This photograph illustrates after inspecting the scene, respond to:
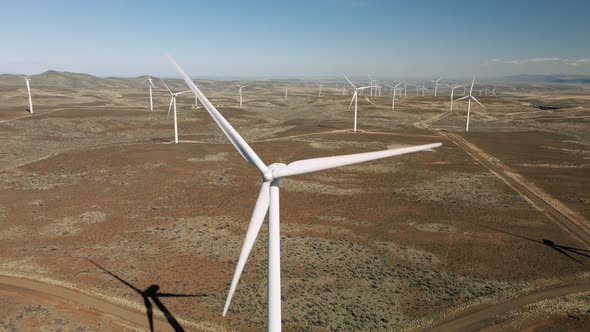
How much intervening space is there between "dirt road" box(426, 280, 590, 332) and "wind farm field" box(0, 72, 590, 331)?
0.45 feet

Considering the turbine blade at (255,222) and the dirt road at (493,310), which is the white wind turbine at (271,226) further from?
the dirt road at (493,310)

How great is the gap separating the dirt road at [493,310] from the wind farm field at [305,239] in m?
0.14

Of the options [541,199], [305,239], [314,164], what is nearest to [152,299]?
[305,239]

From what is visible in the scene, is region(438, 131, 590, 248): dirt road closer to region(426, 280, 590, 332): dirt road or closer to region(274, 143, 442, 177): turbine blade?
region(426, 280, 590, 332): dirt road

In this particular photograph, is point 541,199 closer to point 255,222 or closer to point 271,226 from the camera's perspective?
point 271,226

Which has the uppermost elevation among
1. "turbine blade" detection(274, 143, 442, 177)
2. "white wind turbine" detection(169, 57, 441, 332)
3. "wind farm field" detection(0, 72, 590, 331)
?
"turbine blade" detection(274, 143, 442, 177)

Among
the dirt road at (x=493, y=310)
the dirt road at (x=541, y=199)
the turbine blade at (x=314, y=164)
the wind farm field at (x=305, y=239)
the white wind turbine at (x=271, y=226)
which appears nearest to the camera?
the white wind turbine at (x=271, y=226)

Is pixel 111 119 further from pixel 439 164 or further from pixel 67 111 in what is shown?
pixel 439 164

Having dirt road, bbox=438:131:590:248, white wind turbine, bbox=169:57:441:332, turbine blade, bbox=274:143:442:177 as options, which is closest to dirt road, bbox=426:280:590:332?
dirt road, bbox=438:131:590:248

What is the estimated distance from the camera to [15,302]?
86.1ft

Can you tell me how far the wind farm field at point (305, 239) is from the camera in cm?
2623

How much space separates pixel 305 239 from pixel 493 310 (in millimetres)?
17685

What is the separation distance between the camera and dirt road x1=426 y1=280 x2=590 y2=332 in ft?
82.1

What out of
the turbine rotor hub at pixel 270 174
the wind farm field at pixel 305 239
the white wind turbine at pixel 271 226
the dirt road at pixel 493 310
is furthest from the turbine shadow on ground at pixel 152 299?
the dirt road at pixel 493 310
